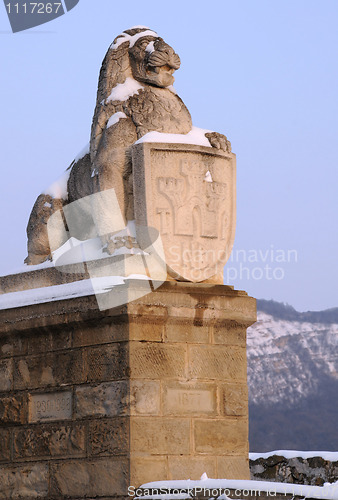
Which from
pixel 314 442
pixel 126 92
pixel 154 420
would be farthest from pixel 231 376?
pixel 314 442

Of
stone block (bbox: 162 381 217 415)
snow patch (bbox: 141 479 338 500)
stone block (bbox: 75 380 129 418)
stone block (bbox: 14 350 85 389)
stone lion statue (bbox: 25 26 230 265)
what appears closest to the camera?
snow patch (bbox: 141 479 338 500)

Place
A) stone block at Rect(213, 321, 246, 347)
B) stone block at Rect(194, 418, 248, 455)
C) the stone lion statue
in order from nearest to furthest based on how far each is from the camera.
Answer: stone block at Rect(194, 418, 248, 455)
stone block at Rect(213, 321, 246, 347)
the stone lion statue

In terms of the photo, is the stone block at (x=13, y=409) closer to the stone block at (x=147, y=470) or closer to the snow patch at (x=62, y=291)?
the snow patch at (x=62, y=291)

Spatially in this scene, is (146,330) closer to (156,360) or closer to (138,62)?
(156,360)

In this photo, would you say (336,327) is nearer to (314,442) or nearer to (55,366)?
(314,442)

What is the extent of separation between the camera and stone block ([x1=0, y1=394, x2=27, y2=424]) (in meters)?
8.60

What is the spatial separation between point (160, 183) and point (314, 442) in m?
19.0

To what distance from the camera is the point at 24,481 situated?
334 inches

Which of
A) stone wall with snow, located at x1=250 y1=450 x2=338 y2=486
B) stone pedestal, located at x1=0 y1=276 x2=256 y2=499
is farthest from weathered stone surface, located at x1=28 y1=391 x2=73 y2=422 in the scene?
stone wall with snow, located at x1=250 y1=450 x2=338 y2=486

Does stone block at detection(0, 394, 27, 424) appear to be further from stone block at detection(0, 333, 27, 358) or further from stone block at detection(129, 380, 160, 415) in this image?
stone block at detection(129, 380, 160, 415)

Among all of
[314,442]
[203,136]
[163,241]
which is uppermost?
[203,136]

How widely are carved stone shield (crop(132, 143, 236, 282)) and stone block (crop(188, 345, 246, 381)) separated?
0.53 meters

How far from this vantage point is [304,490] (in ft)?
22.2

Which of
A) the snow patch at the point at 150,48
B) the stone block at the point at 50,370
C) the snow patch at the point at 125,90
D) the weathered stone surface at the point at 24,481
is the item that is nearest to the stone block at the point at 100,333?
the stone block at the point at 50,370
